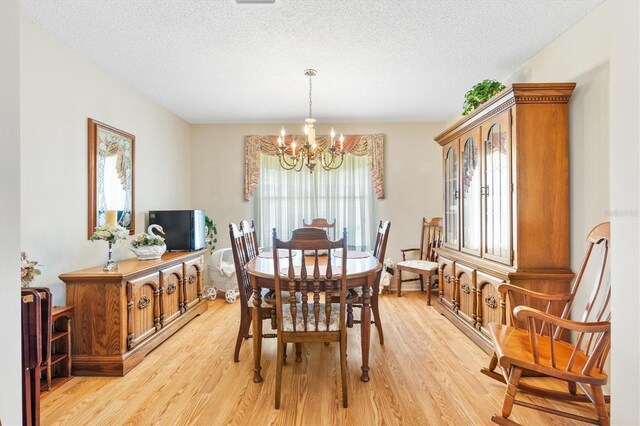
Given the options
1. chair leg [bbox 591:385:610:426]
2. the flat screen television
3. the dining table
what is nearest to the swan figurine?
the flat screen television

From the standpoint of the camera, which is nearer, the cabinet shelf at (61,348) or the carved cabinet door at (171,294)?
the cabinet shelf at (61,348)

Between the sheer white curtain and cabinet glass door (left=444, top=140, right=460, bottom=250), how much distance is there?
1.31 m

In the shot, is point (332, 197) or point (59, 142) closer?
point (59, 142)

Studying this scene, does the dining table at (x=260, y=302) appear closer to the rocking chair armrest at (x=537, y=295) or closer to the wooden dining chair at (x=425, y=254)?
the rocking chair armrest at (x=537, y=295)

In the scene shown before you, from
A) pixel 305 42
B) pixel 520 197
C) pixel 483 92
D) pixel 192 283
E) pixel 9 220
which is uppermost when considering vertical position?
pixel 305 42

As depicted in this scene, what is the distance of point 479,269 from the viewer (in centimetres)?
277

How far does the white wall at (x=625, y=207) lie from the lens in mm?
1051

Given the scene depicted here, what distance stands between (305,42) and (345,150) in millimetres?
2304

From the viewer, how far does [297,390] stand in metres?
2.14

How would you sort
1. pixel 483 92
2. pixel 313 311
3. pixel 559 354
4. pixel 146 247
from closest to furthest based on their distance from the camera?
1. pixel 559 354
2. pixel 313 311
3. pixel 483 92
4. pixel 146 247

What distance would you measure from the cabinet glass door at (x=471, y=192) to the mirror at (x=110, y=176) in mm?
3213

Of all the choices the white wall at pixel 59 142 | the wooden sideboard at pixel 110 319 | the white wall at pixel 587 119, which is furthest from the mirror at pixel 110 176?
the white wall at pixel 587 119

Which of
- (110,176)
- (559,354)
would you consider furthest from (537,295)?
(110,176)

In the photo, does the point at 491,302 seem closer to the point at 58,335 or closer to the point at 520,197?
the point at 520,197
